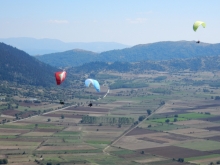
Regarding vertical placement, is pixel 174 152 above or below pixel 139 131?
below

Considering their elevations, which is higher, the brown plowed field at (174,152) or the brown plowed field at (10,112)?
the brown plowed field at (10,112)

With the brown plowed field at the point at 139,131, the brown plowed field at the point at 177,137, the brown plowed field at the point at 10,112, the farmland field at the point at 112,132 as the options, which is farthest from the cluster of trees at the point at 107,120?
the brown plowed field at the point at 10,112

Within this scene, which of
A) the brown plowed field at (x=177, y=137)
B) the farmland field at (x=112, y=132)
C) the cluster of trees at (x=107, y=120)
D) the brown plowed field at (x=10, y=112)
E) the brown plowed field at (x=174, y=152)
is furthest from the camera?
the brown plowed field at (x=10, y=112)

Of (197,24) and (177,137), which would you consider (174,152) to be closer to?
(177,137)

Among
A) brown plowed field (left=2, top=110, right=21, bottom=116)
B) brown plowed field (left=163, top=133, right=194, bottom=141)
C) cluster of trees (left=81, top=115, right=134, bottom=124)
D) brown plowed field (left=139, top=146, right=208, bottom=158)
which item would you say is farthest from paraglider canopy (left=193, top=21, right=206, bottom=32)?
brown plowed field (left=2, top=110, right=21, bottom=116)

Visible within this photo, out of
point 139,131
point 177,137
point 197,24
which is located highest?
point 197,24

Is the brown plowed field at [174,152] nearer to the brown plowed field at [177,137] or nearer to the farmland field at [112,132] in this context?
the farmland field at [112,132]

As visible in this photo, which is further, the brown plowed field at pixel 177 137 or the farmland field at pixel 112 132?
the brown plowed field at pixel 177 137

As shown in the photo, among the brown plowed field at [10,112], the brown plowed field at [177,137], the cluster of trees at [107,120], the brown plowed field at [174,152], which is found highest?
the brown plowed field at [10,112]

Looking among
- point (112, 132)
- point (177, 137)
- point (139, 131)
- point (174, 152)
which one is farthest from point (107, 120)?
point (174, 152)
